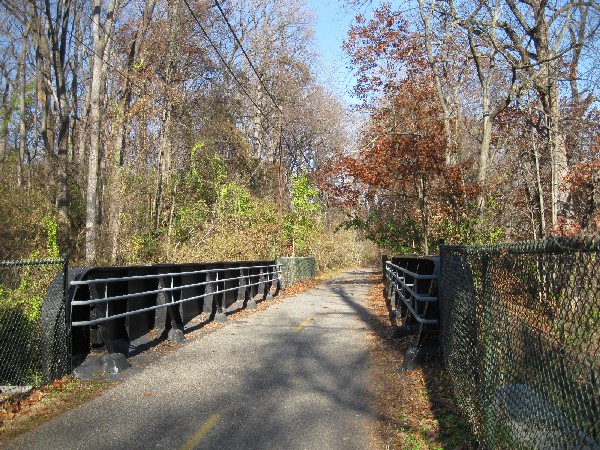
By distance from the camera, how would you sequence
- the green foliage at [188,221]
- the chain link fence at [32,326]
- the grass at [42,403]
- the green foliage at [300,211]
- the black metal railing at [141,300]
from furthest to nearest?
the green foliage at [300,211]
the green foliage at [188,221]
the black metal railing at [141,300]
the chain link fence at [32,326]
the grass at [42,403]

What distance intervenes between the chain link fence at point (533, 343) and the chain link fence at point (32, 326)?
4.55 m

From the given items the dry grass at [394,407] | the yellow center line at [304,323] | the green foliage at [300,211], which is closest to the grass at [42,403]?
the dry grass at [394,407]

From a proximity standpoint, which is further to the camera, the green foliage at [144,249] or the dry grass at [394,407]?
the green foliage at [144,249]

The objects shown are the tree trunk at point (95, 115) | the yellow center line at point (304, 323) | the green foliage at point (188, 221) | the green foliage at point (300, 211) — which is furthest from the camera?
the green foliage at point (300, 211)

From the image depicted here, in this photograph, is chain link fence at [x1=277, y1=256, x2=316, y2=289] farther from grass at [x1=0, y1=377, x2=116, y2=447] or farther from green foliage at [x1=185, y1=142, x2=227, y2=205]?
grass at [x1=0, y1=377, x2=116, y2=447]

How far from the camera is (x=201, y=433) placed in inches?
211

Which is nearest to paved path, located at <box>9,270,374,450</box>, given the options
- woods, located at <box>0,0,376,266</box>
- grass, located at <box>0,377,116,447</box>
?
grass, located at <box>0,377,116,447</box>

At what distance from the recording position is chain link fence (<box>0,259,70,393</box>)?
6660 millimetres

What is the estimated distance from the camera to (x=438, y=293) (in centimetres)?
782

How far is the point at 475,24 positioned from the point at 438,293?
1397 centimetres

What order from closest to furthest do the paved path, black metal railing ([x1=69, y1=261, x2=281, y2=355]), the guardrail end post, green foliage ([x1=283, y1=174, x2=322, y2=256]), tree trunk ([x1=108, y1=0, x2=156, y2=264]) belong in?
1. the paved path
2. black metal railing ([x1=69, y1=261, x2=281, y2=355])
3. the guardrail end post
4. tree trunk ([x1=108, y1=0, x2=156, y2=264])
5. green foliage ([x1=283, y1=174, x2=322, y2=256])

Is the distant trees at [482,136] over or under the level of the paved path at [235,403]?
over

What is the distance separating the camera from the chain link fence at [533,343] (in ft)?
8.15

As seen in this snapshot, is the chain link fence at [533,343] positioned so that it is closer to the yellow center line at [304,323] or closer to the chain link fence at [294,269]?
the yellow center line at [304,323]
